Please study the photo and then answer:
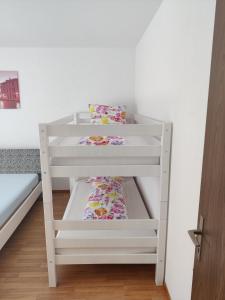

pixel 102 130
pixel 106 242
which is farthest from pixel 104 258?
pixel 102 130

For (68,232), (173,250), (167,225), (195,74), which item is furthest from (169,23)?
(68,232)

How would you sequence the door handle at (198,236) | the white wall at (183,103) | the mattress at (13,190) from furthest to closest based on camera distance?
the mattress at (13,190), the white wall at (183,103), the door handle at (198,236)

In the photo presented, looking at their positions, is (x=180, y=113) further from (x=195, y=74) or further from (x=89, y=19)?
(x=89, y=19)

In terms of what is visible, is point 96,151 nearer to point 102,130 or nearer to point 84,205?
point 102,130

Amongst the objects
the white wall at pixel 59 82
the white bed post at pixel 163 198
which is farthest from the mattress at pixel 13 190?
the white bed post at pixel 163 198

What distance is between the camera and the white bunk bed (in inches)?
60.4

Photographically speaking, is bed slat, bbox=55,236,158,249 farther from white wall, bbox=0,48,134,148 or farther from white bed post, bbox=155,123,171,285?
white wall, bbox=0,48,134,148

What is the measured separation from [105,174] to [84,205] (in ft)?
2.73

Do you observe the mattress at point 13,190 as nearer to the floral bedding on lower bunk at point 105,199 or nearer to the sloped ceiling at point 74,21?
the floral bedding on lower bunk at point 105,199

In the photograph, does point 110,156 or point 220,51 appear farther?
point 110,156

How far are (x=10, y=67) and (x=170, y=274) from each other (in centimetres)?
317

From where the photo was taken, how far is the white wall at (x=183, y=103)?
1.08 metres

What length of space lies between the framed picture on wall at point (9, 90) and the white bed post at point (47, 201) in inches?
83.4

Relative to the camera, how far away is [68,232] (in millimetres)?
1850
